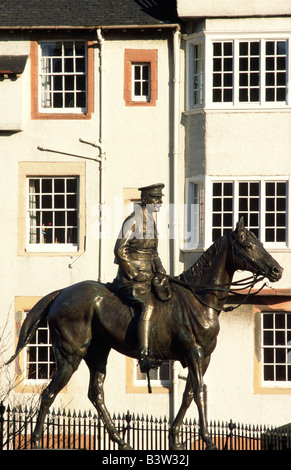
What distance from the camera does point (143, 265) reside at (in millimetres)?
18094

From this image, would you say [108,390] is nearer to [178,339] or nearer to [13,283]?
[13,283]

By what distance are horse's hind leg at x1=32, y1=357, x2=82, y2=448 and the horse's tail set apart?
739 mm

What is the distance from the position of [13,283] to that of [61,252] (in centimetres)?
161

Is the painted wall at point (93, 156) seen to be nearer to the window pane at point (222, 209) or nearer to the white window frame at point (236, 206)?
the white window frame at point (236, 206)

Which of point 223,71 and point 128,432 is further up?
point 223,71

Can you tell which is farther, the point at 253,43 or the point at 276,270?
the point at 253,43

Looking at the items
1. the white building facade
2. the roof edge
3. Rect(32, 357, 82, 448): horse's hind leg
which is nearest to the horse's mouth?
Rect(32, 357, 82, 448): horse's hind leg

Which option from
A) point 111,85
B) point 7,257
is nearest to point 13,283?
point 7,257

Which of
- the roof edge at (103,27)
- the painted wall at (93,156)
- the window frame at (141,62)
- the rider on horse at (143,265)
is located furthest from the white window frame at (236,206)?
the rider on horse at (143,265)

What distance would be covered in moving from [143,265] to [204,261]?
1.15 m

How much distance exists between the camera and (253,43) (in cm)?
2898

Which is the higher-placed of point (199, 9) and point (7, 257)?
point (199, 9)

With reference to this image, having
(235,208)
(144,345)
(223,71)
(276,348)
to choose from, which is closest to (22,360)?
(276,348)

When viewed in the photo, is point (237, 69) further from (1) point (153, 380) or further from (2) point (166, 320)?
(2) point (166, 320)
